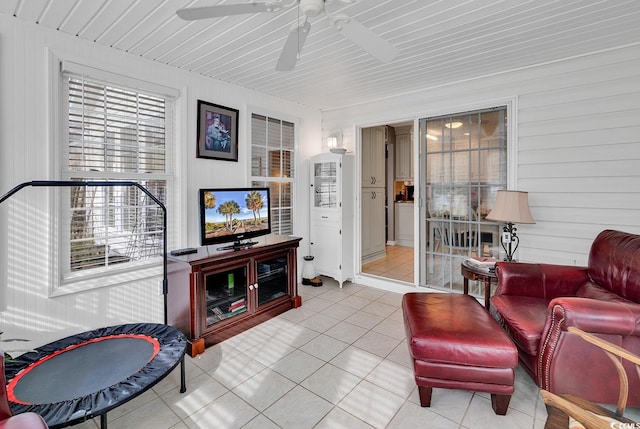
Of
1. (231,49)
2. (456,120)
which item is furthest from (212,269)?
(456,120)

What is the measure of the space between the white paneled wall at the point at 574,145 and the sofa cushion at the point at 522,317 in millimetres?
963

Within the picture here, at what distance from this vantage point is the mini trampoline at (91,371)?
1431 mm

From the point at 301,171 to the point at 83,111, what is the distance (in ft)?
8.28

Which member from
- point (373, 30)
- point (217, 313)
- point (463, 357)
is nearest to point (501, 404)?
point (463, 357)

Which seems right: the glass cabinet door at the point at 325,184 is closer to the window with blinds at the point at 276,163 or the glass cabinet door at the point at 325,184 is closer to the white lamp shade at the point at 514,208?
the window with blinds at the point at 276,163

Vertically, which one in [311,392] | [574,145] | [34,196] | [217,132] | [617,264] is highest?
[217,132]

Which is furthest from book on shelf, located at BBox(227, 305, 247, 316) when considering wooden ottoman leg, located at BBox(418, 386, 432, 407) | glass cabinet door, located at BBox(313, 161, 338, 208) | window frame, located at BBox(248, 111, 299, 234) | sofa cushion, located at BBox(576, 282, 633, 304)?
sofa cushion, located at BBox(576, 282, 633, 304)

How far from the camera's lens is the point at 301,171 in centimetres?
441

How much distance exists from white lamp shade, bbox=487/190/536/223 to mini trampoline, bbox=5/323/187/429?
2823mm

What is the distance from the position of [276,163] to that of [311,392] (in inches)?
111

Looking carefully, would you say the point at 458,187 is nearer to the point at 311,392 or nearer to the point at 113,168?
the point at 311,392

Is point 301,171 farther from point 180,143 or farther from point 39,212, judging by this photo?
point 39,212

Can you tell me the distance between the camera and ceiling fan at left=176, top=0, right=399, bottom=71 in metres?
1.51

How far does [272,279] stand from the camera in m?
3.39
